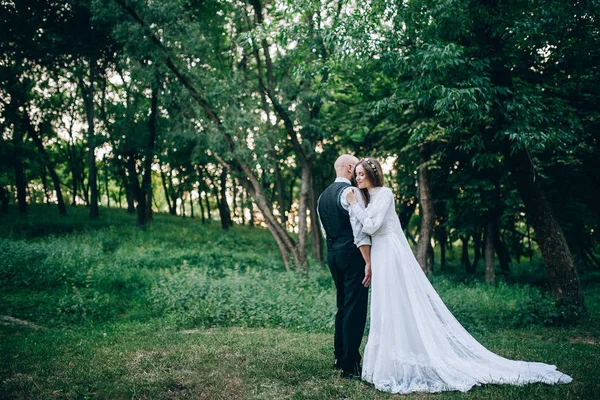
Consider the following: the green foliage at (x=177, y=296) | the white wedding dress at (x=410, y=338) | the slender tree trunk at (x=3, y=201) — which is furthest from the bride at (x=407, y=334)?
the slender tree trunk at (x=3, y=201)

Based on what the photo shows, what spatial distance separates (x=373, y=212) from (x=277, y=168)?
17.4 metres

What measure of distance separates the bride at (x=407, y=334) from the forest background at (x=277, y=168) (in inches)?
15.7

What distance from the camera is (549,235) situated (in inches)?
391

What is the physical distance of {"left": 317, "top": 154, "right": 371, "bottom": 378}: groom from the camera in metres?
5.46

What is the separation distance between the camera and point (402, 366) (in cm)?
511

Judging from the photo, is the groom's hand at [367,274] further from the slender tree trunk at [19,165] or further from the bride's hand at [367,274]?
the slender tree trunk at [19,165]

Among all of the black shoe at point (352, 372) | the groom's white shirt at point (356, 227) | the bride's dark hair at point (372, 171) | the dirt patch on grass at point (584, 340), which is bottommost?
the dirt patch on grass at point (584, 340)

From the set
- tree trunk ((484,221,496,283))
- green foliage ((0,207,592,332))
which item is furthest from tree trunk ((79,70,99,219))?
tree trunk ((484,221,496,283))

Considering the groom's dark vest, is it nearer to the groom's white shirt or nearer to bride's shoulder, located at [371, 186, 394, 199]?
the groom's white shirt

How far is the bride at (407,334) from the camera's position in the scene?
5004 mm

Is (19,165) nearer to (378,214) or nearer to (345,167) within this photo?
(345,167)

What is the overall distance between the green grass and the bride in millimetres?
261

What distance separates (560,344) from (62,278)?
11.4 metres

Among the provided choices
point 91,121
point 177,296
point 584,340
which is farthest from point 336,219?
point 91,121
